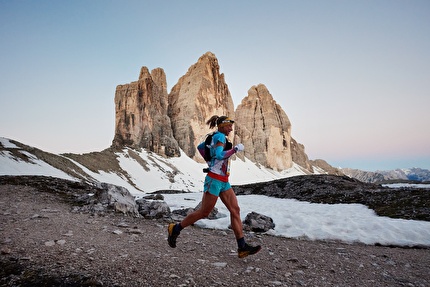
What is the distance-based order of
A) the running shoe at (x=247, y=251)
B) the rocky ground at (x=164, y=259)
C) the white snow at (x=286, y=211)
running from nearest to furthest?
1. the rocky ground at (x=164, y=259)
2. the running shoe at (x=247, y=251)
3. the white snow at (x=286, y=211)

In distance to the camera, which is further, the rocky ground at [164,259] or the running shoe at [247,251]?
the running shoe at [247,251]

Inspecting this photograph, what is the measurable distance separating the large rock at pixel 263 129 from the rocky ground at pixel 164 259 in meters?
139

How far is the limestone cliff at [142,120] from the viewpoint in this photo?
3757 inches

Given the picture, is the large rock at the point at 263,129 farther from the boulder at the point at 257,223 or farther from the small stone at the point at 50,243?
the small stone at the point at 50,243

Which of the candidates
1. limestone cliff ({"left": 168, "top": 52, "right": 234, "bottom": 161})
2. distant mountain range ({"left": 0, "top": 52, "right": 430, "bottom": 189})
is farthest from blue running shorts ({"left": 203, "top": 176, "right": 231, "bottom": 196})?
limestone cliff ({"left": 168, "top": 52, "right": 234, "bottom": 161})

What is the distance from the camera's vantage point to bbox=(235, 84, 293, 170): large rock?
5999 inches

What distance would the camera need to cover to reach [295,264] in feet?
17.3

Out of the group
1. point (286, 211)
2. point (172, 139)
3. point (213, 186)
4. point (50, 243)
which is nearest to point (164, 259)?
point (213, 186)

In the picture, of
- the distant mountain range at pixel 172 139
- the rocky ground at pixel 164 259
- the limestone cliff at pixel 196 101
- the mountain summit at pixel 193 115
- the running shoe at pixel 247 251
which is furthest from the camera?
the limestone cliff at pixel 196 101

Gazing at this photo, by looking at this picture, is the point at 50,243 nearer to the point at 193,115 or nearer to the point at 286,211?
the point at 286,211

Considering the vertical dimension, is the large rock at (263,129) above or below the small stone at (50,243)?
above

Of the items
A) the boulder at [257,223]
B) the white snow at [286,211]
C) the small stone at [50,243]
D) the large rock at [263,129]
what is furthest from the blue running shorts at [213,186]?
the large rock at [263,129]

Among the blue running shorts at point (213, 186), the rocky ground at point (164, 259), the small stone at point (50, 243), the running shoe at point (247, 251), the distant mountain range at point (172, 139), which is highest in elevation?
the distant mountain range at point (172, 139)

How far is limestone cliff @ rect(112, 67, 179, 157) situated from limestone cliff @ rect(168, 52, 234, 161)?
28.9 ft
